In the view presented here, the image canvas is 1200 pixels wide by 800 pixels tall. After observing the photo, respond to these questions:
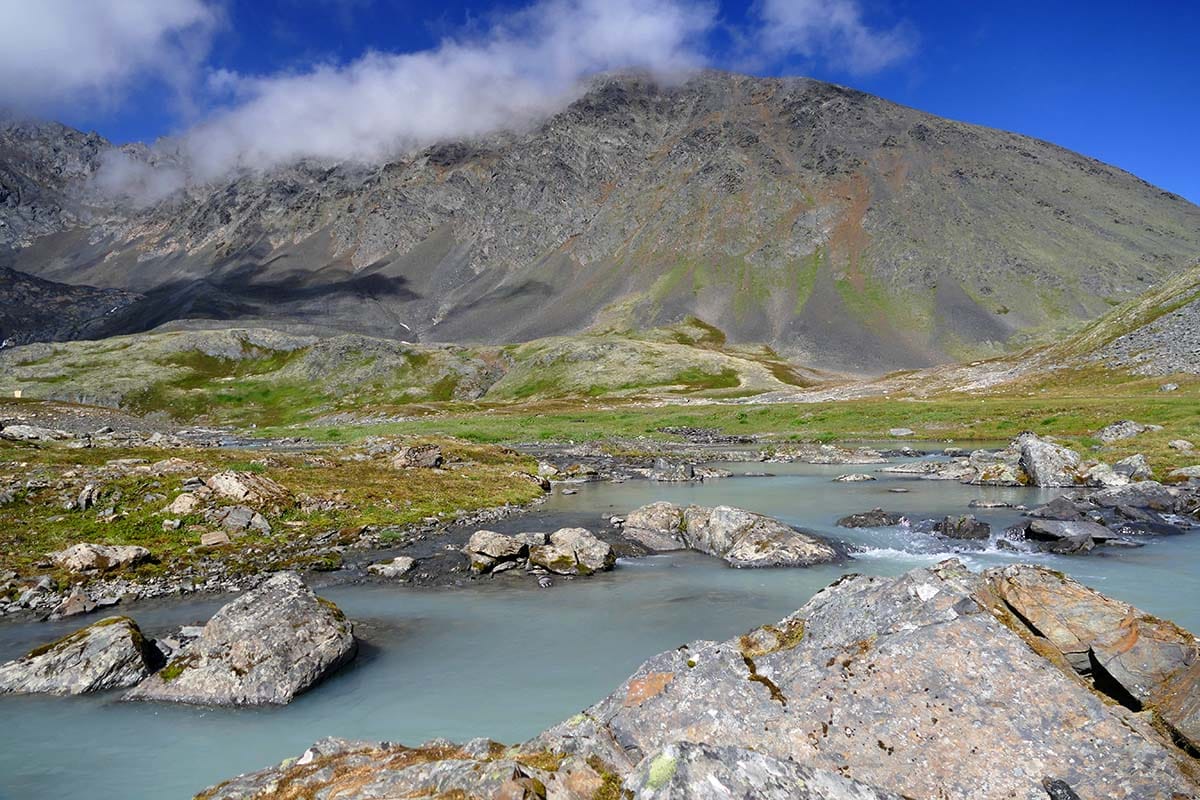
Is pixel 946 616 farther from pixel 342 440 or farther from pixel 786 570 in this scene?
pixel 342 440

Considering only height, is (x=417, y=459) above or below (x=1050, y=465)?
below

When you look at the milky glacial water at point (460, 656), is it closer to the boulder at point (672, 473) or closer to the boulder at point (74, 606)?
the boulder at point (74, 606)

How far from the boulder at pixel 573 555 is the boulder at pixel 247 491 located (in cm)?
1516

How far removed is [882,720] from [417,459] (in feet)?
166

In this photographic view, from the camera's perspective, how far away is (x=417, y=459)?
55.8 m

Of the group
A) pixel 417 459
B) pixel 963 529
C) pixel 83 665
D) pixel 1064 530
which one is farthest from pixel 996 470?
pixel 83 665

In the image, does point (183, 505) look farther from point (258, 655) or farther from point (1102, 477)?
point (1102, 477)

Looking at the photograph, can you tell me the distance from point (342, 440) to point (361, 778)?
3750 inches

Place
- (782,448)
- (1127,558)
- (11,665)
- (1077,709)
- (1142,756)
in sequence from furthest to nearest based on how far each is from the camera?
(782,448)
(1127,558)
(11,665)
(1077,709)
(1142,756)

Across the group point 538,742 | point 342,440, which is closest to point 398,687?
point 538,742

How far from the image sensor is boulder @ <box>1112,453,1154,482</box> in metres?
42.4

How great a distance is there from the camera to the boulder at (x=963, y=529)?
31516mm

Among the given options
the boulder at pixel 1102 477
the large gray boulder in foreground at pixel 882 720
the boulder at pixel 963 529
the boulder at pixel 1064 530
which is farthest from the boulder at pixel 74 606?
the boulder at pixel 1102 477

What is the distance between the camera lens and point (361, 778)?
8320 millimetres
